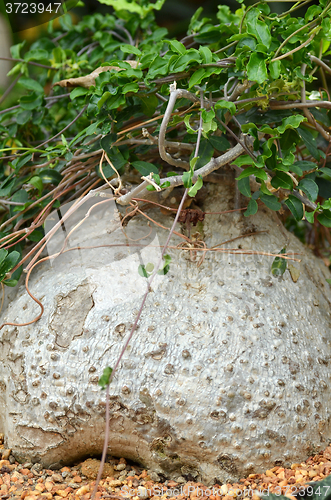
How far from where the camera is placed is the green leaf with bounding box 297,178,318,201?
1181 mm

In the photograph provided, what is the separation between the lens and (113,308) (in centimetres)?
120

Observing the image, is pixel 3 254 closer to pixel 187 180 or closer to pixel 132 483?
pixel 187 180

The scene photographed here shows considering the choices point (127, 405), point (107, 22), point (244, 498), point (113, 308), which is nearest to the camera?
point (244, 498)

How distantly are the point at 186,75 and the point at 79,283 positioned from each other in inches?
27.5

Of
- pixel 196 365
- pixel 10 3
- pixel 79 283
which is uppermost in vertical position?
pixel 10 3

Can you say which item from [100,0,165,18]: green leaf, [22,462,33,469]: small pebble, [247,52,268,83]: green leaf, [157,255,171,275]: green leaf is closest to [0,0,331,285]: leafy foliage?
[247,52,268,83]: green leaf

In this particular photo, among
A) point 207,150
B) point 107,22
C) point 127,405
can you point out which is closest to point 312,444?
point 127,405

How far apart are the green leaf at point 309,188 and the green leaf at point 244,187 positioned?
15cm

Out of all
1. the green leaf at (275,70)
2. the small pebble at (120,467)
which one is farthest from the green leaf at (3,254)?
the green leaf at (275,70)

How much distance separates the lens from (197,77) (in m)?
1.10

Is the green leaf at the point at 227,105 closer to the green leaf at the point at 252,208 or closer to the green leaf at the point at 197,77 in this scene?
the green leaf at the point at 197,77

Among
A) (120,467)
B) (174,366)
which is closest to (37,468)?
(120,467)

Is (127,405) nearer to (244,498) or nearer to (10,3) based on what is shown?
(244,498)

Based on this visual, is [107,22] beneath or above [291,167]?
above
